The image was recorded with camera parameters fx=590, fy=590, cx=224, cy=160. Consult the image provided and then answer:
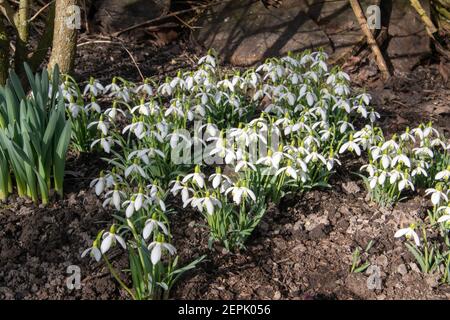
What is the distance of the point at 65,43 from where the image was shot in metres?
3.54

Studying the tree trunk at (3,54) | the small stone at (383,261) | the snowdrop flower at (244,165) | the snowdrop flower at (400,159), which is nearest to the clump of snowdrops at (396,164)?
the snowdrop flower at (400,159)

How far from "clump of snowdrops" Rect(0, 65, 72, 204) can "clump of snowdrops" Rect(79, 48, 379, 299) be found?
0.22 metres

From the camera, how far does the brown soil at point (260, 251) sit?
2455 mm

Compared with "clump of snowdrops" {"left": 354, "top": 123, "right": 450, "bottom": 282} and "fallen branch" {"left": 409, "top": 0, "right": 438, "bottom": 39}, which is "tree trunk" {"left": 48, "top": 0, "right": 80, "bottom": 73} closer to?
"clump of snowdrops" {"left": 354, "top": 123, "right": 450, "bottom": 282}

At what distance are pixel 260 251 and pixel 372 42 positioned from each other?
2274 mm

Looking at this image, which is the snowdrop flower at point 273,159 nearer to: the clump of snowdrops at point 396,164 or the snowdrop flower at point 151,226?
the clump of snowdrops at point 396,164

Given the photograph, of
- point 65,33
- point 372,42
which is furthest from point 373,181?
point 65,33

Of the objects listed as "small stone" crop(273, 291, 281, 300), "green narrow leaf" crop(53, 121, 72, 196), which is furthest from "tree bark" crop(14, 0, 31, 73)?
"small stone" crop(273, 291, 281, 300)

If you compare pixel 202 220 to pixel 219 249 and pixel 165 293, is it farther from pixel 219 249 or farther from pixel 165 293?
pixel 165 293

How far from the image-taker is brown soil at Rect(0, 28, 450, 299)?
8.05 ft

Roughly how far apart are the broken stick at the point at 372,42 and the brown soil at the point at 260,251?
135 cm

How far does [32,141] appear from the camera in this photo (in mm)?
2588

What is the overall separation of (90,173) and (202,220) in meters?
0.69

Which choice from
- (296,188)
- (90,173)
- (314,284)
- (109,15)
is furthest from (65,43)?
(314,284)
